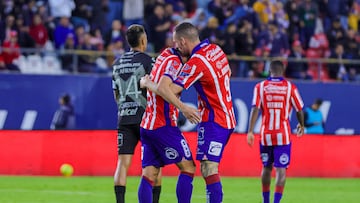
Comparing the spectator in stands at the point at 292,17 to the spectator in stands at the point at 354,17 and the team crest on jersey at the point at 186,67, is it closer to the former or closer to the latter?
the spectator in stands at the point at 354,17

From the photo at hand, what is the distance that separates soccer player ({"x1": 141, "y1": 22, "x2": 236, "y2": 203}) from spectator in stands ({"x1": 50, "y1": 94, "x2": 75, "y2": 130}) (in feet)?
44.1

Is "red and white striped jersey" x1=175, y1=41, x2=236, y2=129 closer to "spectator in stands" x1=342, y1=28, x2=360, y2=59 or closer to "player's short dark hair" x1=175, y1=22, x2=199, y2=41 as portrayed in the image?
"player's short dark hair" x1=175, y1=22, x2=199, y2=41

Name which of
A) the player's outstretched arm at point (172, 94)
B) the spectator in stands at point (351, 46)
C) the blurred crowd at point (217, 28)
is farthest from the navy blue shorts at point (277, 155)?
the spectator in stands at point (351, 46)

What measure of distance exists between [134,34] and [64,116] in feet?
39.7

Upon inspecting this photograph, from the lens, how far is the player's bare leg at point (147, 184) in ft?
36.5

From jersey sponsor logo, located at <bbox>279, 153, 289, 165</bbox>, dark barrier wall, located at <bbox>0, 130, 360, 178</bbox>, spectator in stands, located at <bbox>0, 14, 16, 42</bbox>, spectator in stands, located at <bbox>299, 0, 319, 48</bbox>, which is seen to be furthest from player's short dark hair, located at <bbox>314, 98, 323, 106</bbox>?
jersey sponsor logo, located at <bbox>279, 153, 289, 165</bbox>

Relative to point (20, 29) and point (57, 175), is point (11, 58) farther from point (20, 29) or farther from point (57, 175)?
point (57, 175)

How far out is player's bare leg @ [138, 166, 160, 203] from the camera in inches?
438

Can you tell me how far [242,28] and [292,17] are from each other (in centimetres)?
273

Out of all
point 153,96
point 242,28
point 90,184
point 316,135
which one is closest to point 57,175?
point 90,184

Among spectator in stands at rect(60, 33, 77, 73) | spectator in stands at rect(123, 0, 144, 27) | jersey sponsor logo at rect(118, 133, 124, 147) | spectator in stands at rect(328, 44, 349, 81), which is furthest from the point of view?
spectator in stands at rect(328, 44, 349, 81)

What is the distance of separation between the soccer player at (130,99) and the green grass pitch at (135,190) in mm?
2579

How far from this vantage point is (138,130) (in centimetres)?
1234

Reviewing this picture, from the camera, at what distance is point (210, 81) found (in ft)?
35.1
